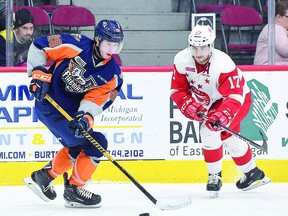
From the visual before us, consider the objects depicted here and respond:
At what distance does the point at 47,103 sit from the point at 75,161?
360mm

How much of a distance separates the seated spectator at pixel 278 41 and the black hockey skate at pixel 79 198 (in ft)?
6.10

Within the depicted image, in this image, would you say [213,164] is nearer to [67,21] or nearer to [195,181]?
[195,181]

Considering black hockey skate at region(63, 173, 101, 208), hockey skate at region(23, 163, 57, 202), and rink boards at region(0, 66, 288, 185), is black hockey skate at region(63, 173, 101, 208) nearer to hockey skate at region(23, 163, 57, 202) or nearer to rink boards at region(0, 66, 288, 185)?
hockey skate at region(23, 163, 57, 202)

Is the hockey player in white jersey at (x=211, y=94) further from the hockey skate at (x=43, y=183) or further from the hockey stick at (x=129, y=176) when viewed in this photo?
the hockey skate at (x=43, y=183)

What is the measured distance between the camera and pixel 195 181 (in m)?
6.57

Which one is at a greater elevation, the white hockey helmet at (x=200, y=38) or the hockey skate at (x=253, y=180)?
the white hockey helmet at (x=200, y=38)

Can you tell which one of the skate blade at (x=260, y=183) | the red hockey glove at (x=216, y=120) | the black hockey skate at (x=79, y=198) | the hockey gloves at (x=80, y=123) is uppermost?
the hockey gloves at (x=80, y=123)

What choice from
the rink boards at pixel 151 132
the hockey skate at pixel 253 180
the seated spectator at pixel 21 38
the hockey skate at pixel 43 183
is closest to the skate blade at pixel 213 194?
the hockey skate at pixel 253 180

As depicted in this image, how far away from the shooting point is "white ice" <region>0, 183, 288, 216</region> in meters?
5.21

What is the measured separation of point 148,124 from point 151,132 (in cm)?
6

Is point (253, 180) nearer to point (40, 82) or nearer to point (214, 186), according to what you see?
point (214, 186)

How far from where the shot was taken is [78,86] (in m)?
5.32

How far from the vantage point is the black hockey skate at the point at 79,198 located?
5.42m

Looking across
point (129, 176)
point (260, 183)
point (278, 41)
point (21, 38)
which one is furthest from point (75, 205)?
point (278, 41)
